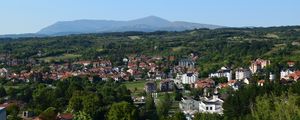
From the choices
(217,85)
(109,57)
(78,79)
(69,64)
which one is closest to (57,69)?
(69,64)

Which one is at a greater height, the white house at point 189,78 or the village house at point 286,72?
the village house at point 286,72

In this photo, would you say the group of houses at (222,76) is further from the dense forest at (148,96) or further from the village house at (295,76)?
the dense forest at (148,96)

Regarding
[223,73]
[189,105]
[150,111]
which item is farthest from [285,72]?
[150,111]

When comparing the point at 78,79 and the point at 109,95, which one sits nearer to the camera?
the point at 109,95

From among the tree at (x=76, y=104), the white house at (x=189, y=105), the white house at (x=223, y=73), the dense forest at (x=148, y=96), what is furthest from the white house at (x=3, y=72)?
the tree at (x=76, y=104)

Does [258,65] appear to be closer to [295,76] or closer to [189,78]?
[189,78]

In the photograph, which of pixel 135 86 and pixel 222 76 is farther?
pixel 222 76

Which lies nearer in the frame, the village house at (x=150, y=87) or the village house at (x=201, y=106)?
the village house at (x=201, y=106)

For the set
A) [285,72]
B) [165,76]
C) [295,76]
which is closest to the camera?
[295,76]

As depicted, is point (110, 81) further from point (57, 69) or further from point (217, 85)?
point (57, 69)
